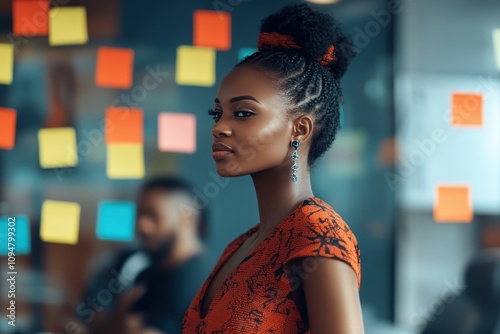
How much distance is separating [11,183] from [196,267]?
0.74 m

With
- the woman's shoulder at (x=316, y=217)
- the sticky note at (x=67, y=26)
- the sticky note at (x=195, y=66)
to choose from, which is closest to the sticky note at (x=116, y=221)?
the sticky note at (x=195, y=66)

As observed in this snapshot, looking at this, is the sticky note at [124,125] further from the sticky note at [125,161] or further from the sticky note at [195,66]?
the sticky note at [195,66]

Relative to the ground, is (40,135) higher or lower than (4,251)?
higher

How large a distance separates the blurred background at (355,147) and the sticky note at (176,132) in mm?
15

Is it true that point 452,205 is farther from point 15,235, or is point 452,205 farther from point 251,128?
point 251,128

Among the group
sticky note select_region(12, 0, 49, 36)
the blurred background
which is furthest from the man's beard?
sticky note select_region(12, 0, 49, 36)

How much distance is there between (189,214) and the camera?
2.70 metres

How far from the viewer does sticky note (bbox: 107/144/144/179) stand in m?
2.71

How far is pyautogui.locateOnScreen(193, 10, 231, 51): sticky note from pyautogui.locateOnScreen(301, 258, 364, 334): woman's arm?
1.85 metres

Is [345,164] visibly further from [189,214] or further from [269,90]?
[269,90]

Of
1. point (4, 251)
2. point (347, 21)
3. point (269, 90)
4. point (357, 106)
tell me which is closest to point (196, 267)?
point (4, 251)

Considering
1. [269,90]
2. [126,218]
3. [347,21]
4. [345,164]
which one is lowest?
[126,218]

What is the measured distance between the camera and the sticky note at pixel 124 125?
271 cm

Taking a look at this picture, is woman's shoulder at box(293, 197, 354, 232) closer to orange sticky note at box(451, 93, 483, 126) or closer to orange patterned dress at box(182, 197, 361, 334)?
orange patterned dress at box(182, 197, 361, 334)
